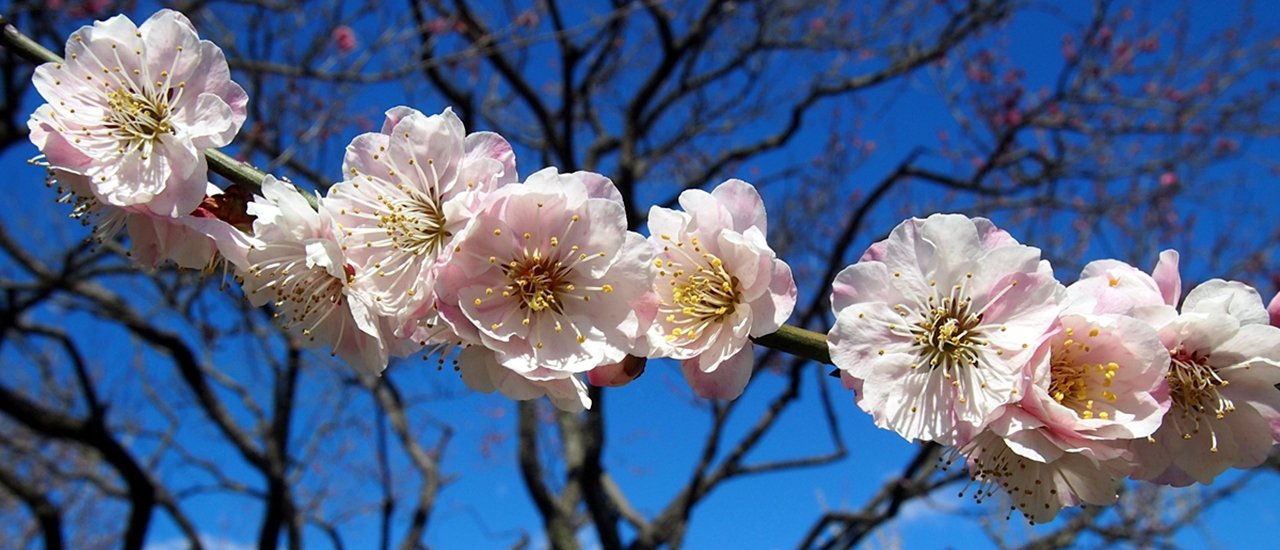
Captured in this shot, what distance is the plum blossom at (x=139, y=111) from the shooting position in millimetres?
1051

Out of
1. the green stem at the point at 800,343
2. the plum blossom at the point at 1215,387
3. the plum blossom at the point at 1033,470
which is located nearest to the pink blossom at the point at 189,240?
the green stem at the point at 800,343

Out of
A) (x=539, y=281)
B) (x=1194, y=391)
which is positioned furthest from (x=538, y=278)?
(x=1194, y=391)

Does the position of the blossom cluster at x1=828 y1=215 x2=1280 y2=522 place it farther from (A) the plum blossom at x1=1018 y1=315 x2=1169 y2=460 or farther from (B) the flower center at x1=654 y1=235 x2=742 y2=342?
(B) the flower center at x1=654 y1=235 x2=742 y2=342

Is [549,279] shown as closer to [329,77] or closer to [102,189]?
[102,189]

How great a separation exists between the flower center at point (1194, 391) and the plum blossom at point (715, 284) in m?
0.45

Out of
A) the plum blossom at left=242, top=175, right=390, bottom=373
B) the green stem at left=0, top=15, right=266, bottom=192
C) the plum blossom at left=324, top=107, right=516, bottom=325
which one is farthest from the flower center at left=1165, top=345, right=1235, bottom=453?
the green stem at left=0, top=15, right=266, bottom=192

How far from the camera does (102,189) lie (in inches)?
41.2

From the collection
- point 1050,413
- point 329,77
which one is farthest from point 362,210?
point 329,77

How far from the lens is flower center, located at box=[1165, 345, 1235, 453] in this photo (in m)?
0.98

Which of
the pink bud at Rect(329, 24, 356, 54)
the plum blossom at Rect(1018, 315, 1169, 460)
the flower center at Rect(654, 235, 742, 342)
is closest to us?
the plum blossom at Rect(1018, 315, 1169, 460)

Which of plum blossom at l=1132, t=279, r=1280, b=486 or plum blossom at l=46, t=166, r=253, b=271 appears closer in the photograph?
plum blossom at l=1132, t=279, r=1280, b=486

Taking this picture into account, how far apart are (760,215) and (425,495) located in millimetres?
4840

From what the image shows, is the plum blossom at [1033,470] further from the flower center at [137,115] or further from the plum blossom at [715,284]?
the flower center at [137,115]

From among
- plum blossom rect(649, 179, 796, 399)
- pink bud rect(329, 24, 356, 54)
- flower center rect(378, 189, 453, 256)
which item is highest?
pink bud rect(329, 24, 356, 54)
